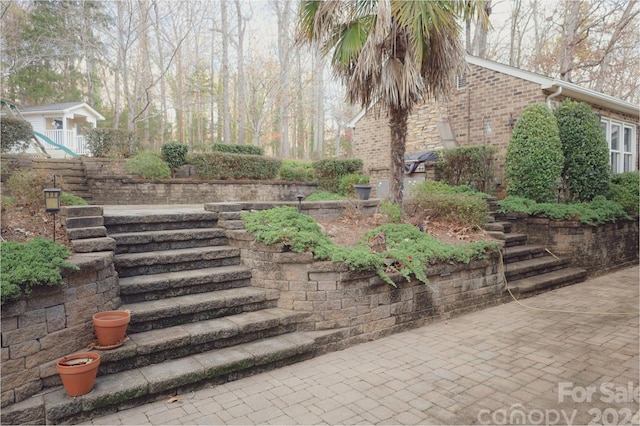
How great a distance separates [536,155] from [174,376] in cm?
793

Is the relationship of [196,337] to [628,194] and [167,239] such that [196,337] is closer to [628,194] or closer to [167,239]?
[167,239]

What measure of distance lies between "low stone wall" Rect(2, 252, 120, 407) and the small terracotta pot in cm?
17

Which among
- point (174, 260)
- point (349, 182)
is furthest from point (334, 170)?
point (174, 260)

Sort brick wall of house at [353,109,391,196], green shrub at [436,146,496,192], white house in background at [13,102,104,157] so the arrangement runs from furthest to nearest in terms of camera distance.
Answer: white house in background at [13,102,104,157], brick wall of house at [353,109,391,196], green shrub at [436,146,496,192]

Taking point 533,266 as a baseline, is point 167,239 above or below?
above

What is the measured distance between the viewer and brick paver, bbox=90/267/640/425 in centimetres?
292

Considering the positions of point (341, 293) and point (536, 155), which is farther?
point (536, 155)

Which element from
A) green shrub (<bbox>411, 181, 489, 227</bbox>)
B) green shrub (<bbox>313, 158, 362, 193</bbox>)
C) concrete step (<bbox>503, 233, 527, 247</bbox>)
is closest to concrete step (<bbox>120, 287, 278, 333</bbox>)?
green shrub (<bbox>411, 181, 489, 227</bbox>)

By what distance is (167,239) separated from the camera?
469 centimetres

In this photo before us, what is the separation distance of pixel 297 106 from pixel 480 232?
21.1 metres

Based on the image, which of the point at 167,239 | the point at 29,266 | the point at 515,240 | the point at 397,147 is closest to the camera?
the point at 29,266

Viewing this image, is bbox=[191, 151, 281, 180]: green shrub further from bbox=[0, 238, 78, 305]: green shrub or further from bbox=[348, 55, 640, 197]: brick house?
bbox=[0, 238, 78, 305]: green shrub

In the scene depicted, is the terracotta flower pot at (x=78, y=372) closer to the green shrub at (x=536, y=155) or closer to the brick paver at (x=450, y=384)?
the brick paver at (x=450, y=384)

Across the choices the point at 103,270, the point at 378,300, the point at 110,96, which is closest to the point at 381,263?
the point at 378,300
